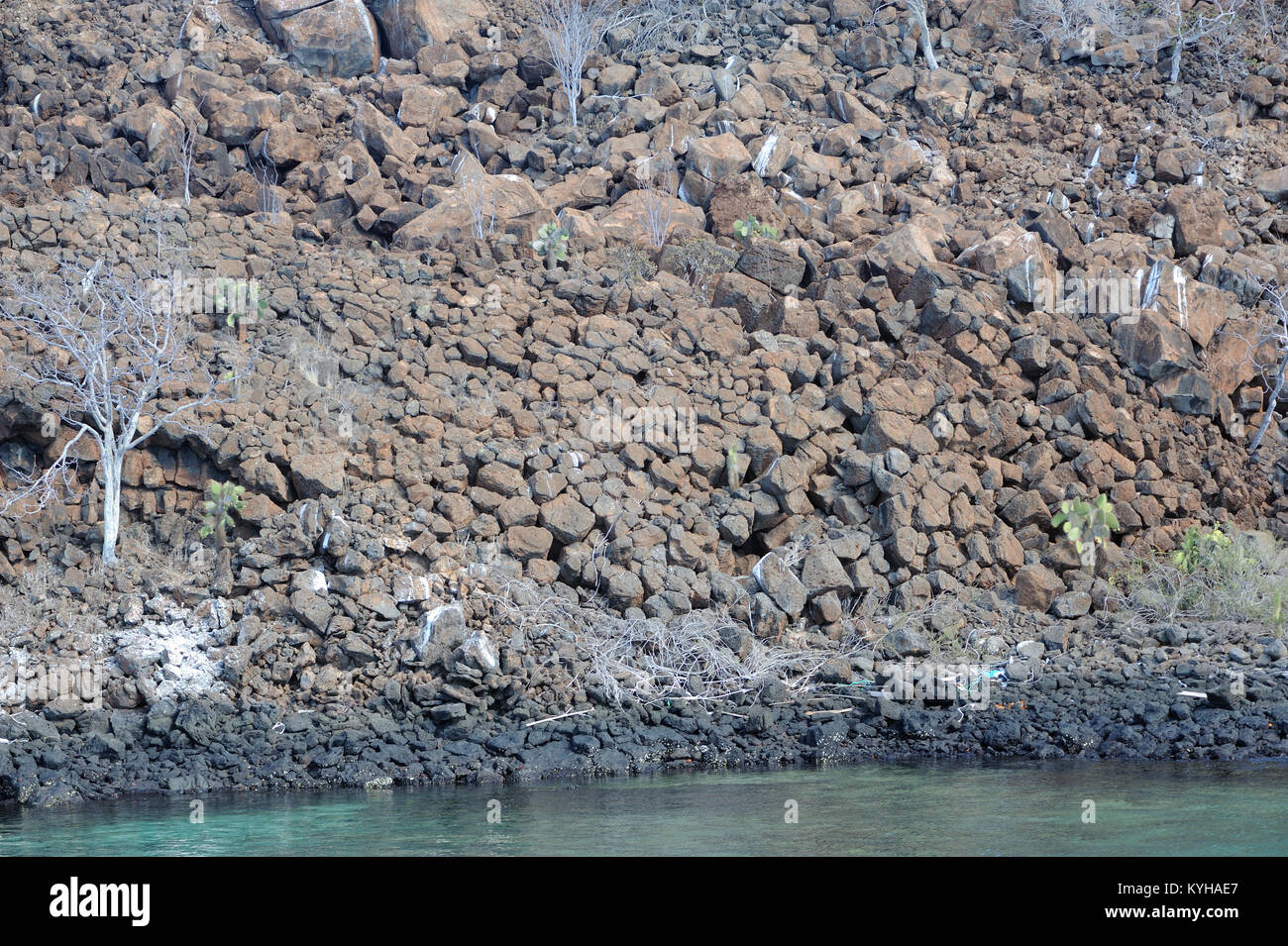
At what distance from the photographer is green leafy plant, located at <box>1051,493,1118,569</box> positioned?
438 inches

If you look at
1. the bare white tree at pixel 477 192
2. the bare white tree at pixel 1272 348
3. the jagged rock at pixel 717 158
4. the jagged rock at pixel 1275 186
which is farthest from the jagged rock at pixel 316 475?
the jagged rock at pixel 1275 186

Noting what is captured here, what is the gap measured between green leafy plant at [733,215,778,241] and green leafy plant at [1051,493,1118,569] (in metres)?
4.64

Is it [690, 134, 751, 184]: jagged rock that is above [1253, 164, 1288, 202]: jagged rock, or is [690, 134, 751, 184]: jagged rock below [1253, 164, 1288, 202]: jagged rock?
above

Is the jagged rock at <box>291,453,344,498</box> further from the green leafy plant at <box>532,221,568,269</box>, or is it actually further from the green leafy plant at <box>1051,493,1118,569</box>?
the green leafy plant at <box>1051,493,1118,569</box>

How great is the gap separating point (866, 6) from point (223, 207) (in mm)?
9620

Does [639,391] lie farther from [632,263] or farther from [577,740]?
[577,740]

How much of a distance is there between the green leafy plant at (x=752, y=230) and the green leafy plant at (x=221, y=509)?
6.33 meters

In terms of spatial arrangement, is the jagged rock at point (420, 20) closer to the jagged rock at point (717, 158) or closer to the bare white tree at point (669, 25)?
the bare white tree at point (669, 25)

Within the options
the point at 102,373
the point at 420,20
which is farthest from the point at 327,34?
the point at 102,373

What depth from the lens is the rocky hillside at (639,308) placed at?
1041 cm

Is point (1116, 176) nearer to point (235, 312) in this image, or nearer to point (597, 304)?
point (597, 304)

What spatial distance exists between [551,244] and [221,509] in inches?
193

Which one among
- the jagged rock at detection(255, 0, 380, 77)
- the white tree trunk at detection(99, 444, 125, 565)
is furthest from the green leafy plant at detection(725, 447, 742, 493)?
the jagged rock at detection(255, 0, 380, 77)

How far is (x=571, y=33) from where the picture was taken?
16.7m
